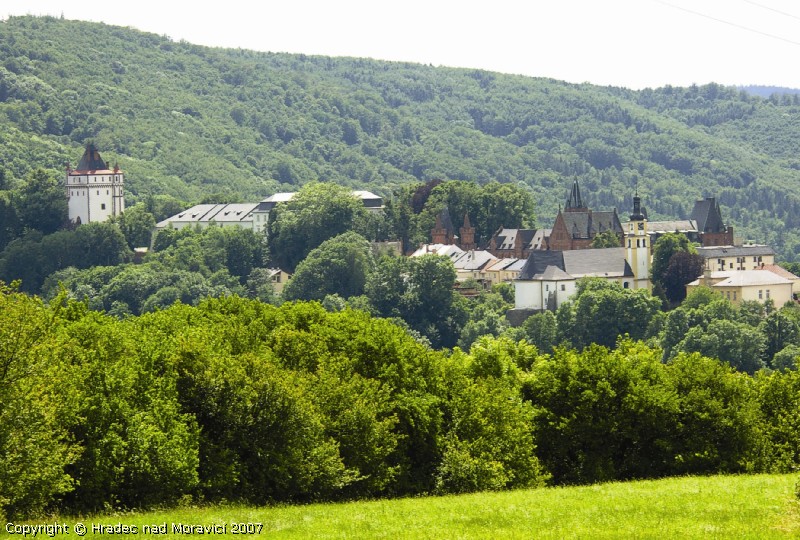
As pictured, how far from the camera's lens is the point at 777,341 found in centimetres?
14262

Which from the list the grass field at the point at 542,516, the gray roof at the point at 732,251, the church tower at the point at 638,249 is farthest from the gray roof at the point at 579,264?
the grass field at the point at 542,516

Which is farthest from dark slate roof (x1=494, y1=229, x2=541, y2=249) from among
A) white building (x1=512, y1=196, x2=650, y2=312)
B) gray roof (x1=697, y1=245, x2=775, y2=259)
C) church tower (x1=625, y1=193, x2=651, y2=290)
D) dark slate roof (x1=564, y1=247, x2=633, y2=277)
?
Result: gray roof (x1=697, y1=245, x2=775, y2=259)

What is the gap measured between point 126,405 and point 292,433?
16.9ft

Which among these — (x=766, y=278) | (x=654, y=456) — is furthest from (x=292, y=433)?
(x=766, y=278)

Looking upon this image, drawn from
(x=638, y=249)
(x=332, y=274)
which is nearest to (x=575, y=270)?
(x=638, y=249)

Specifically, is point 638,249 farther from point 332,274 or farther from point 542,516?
point 542,516

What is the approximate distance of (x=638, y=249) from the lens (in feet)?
576

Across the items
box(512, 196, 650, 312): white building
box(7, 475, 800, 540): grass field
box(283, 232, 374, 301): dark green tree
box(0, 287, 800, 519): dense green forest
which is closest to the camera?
box(7, 475, 800, 540): grass field

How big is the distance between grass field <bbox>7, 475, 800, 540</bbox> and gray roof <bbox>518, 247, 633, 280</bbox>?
132 m

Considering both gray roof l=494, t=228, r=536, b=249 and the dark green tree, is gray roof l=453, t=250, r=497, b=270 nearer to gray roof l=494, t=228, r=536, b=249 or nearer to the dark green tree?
gray roof l=494, t=228, r=536, b=249

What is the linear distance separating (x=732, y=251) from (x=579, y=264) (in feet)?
59.1

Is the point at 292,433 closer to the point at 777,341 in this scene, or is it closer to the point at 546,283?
the point at 777,341

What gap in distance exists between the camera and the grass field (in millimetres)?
34406

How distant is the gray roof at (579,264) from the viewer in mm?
174250
